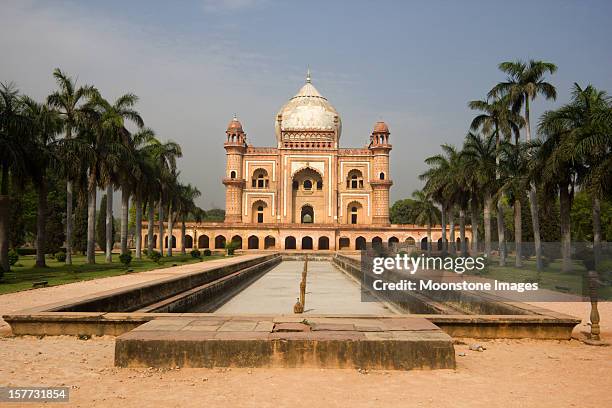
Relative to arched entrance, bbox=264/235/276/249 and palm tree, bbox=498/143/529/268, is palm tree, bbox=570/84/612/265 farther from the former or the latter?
arched entrance, bbox=264/235/276/249

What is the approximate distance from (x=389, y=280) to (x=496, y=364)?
954 cm

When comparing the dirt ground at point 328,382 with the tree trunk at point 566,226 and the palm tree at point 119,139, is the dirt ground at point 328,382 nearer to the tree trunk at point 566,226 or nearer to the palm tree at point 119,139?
the tree trunk at point 566,226

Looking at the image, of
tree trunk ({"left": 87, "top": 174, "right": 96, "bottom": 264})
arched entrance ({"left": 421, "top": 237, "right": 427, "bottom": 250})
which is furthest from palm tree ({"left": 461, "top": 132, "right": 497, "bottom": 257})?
arched entrance ({"left": 421, "top": 237, "right": 427, "bottom": 250})

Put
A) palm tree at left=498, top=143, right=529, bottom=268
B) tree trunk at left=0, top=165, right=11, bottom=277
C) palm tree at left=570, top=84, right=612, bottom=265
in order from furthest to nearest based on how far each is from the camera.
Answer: palm tree at left=498, top=143, right=529, bottom=268
tree trunk at left=0, top=165, right=11, bottom=277
palm tree at left=570, top=84, right=612, bottom=265

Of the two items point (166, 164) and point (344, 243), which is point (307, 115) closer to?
point (344, 243)

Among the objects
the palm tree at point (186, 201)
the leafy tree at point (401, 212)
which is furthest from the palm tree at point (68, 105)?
the leafy tree at point (401, 212)

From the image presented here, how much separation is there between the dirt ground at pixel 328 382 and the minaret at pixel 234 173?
1631 inches

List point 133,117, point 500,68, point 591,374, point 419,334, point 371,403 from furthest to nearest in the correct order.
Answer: point 133,117 → point 500,68 → point 419,334 → point 591,374 → point 371,403

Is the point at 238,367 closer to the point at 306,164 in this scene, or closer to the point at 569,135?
the point at 569,135

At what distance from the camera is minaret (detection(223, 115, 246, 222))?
47094 mm

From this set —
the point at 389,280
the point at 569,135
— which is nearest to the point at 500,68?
the point at 569,135

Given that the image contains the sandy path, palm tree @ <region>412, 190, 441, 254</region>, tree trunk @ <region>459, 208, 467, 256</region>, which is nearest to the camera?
the sandy path

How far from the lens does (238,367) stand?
16.0 feet

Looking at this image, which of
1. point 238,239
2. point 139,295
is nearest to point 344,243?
point 238,239
